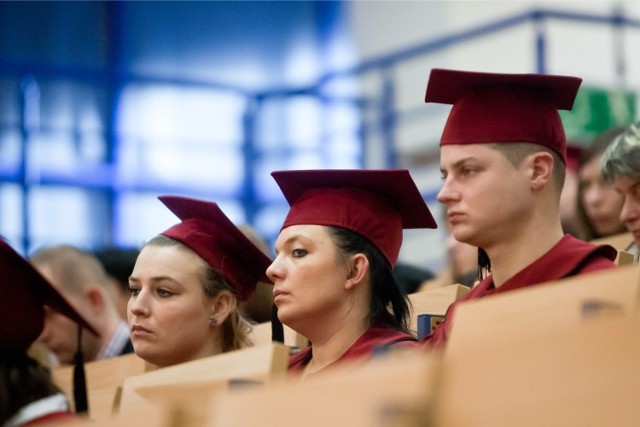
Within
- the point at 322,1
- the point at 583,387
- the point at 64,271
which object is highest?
the point at 322,1

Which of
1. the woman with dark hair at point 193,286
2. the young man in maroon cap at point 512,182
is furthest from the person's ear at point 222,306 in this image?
the young man in maroon cap at point 512,182

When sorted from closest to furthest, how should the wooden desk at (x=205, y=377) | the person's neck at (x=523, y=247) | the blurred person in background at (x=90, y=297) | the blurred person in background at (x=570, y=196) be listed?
the wooden desk at (x=205, y=377) < the person's neck at (x=523, y=247) < the blurred person in background at (x=570, y=196) < the blurred person in background at (x=90, y=297)

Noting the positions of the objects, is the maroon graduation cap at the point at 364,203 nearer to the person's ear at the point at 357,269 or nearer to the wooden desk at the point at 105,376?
the person's ear at the point at 357,269

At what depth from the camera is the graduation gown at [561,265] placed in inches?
105

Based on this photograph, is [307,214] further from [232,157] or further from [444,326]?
[232,157]

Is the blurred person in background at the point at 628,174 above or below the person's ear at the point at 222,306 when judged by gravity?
above

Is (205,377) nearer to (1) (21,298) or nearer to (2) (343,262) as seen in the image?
(2) (343,262)

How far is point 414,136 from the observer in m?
9.21

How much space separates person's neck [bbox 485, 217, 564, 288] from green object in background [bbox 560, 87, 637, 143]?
4189 millimetres

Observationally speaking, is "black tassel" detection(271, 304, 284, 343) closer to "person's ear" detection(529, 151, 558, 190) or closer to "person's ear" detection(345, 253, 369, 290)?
"person's ear" detection(345, 253, 369, 290)

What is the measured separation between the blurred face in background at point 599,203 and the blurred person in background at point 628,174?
0.68 metres

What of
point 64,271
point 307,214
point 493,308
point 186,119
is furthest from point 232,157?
point 493,308

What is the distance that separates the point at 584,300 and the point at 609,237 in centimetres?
204

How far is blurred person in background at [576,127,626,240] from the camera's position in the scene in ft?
13.5
